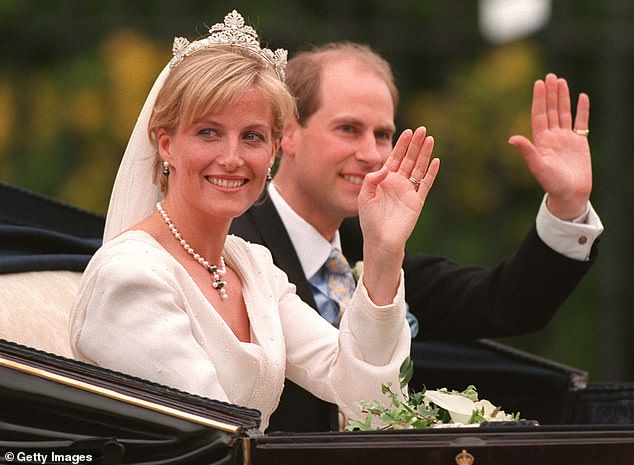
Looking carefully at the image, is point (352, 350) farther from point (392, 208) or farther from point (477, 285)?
point (477, 285)

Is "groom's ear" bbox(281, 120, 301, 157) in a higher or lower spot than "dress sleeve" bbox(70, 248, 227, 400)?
higher

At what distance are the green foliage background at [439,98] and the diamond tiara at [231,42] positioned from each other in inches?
161

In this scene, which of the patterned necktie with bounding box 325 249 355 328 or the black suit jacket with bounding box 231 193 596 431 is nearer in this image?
the patterned necktie with bounding box 325 249 355 328

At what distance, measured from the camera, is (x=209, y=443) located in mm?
2172

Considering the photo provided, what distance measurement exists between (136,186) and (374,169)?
1033 mm

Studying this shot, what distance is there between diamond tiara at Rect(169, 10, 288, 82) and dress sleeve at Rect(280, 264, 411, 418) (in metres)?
0.50

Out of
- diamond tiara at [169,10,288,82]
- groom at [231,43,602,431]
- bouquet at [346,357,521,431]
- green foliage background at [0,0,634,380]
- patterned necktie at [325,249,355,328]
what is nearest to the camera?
bouquet at [346,357,521,431]

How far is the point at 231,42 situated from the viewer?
108 inches

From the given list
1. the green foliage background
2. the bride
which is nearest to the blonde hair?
the bride

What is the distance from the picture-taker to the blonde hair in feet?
8.40

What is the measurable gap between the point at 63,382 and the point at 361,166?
1.59m

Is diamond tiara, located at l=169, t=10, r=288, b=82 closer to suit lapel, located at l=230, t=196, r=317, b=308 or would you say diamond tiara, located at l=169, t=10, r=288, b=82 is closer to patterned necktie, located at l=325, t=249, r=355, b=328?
suit lapel, located at l=230, t=196, r=317, b=308

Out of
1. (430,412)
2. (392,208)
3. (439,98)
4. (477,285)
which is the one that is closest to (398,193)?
(392,208)

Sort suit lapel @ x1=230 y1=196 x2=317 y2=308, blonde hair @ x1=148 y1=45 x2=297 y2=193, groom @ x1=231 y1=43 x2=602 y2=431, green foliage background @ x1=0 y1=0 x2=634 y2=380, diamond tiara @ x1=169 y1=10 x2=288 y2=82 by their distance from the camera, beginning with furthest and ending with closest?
1. green foliage background @ x1=0 y1=0 x2=634 y2=380
2. groom @ x1=231 y1=43 x2=602 y2=431
3. suit lapel @ x1=230 y1=196 x2=317 y2=308
4. diamond tiara @ x1=169 y1=10 x2=288 y2=82
5. blonde hair @ x1=148 y1=45 x2=297 y2=193
